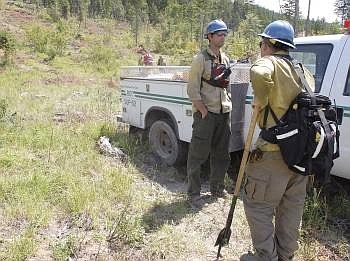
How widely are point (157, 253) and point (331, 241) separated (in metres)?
1.65

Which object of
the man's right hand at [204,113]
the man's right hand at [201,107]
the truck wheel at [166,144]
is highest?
the man's right hand at [201,107]

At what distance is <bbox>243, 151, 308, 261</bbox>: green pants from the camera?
2.97 metres

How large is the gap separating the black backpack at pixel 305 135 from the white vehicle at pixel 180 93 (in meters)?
1.35

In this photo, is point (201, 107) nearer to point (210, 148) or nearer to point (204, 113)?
point (204, 113)

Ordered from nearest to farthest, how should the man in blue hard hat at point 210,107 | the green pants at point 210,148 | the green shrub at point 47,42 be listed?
the man in blue hard hat at point 210,107, the green pants at point 210,148, the green shrub at point 47,42

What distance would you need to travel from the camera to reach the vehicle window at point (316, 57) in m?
4.30

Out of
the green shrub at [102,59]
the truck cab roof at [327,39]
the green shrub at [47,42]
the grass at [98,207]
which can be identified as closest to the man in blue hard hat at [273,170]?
the grass at [98,207]

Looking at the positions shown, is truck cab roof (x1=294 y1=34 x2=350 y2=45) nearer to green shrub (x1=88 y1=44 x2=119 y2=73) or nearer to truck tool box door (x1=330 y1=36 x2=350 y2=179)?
truck tool box door (x1=330 y1=36 x2=350 y2=179)

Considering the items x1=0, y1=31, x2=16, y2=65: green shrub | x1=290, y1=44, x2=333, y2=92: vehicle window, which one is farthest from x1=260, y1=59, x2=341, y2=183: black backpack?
x1=0, y1=31, x2=16, y2=65: green shrub

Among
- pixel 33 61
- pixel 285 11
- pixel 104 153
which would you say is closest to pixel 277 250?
pixel 104 153

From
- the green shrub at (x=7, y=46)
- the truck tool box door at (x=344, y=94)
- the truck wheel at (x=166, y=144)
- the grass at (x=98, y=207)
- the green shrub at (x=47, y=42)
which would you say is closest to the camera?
the grass at (x=98, y=207)

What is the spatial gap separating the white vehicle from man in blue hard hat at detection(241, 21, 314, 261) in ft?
3.98

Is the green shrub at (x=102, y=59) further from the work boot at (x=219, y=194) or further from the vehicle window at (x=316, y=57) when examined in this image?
the vehicle window at (x=316, y=57)

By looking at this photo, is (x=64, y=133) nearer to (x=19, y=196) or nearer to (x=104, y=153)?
(x=104, y=153)
